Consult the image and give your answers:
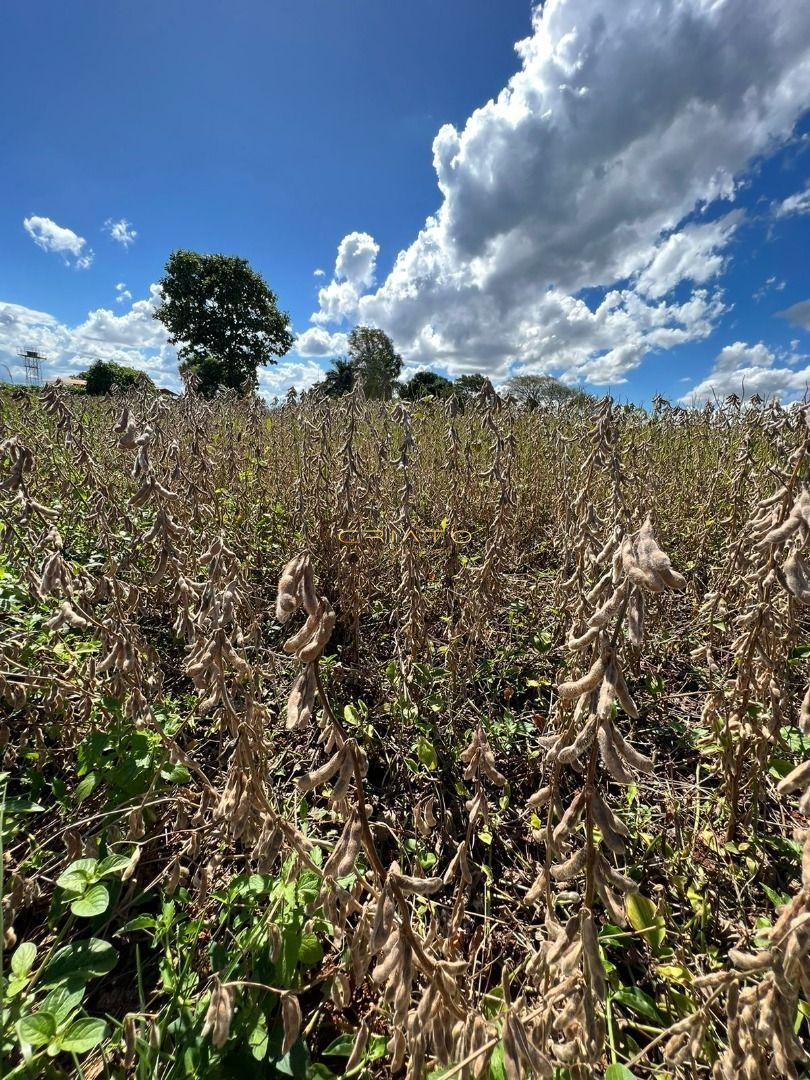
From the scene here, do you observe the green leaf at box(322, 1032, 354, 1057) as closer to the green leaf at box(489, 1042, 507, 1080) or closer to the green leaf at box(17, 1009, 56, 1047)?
the green leaf at box(489, 1042, 507, 1080)

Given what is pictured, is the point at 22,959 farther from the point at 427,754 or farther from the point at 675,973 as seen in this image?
the point at 675,973

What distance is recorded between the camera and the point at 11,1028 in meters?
1.05

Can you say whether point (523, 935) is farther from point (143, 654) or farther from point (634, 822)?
point (143, 654)

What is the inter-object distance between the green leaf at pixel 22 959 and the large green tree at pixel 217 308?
33.9m

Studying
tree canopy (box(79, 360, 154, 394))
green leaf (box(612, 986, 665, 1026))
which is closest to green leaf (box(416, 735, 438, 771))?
green leaf (box(612, 986, 665, 1026))

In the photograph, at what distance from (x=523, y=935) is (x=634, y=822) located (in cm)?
58

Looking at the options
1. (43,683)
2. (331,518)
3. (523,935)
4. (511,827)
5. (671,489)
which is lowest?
(523,935)

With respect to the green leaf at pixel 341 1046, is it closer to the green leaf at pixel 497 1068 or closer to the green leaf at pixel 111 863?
the green leaf at pixel 497 1068

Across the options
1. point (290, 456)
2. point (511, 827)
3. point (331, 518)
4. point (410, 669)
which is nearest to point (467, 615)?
point (410, 669)

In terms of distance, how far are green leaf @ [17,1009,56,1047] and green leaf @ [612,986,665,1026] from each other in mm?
1327

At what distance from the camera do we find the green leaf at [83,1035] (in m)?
0.98

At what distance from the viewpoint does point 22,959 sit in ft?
3.70

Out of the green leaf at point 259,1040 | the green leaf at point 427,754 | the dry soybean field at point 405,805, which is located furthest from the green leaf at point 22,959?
the green leaf at point 427,754

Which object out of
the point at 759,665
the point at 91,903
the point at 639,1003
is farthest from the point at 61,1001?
the point at 759,665
